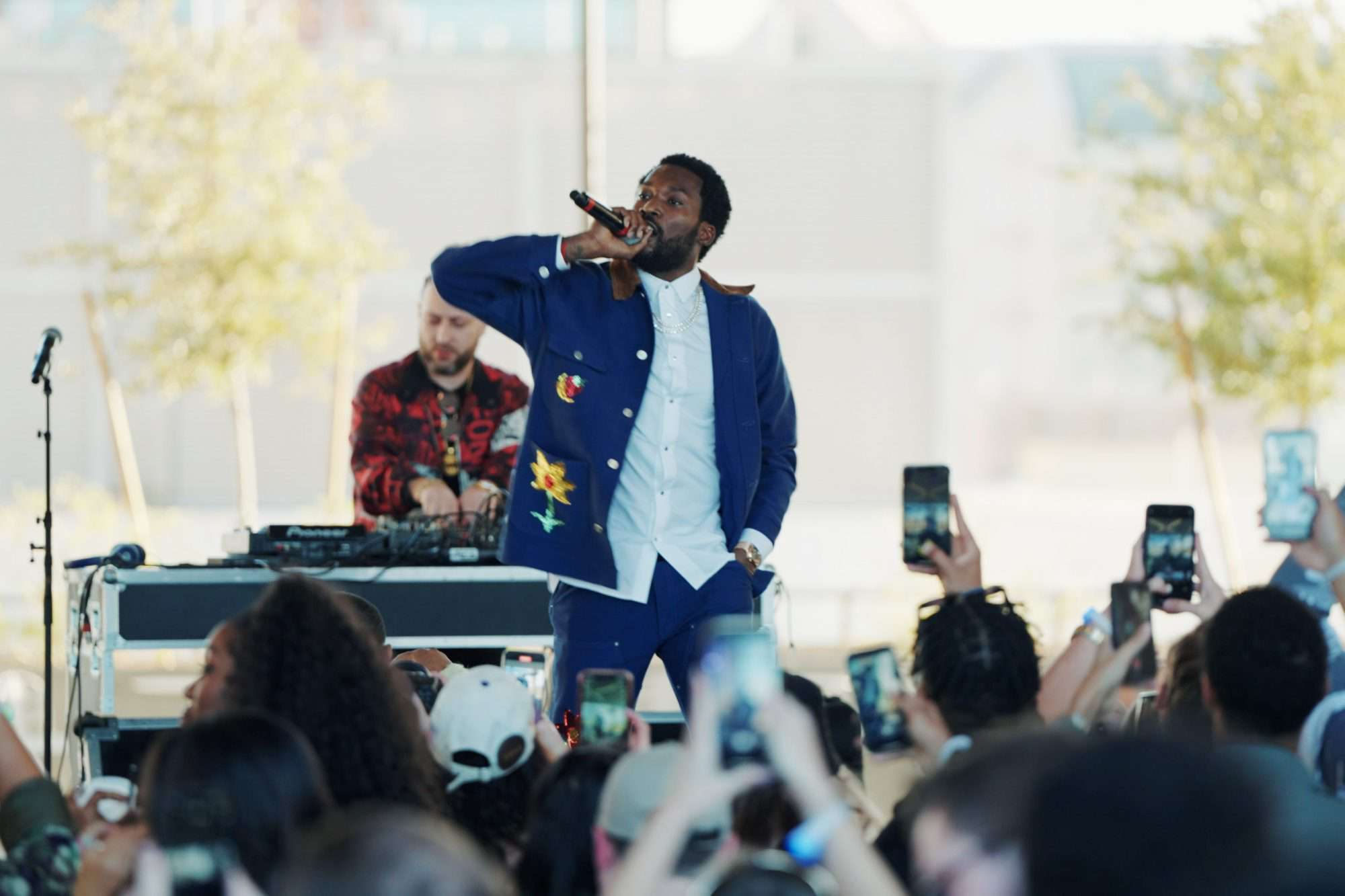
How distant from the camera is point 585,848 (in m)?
2.51

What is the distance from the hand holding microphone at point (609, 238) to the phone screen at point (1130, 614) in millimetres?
1554

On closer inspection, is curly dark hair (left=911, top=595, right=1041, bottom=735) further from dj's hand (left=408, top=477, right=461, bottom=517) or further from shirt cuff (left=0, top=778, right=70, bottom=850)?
dj's hand (left=408, top=477, right=461, bottom=517)

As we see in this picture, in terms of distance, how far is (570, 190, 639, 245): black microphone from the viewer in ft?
13.4

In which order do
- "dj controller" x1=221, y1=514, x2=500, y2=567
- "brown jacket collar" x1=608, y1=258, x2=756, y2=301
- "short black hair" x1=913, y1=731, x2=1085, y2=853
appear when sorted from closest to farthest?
"short black hair" x1=913, y1=731, x2=1085, y2=853
"brown jacket collar" x1=608, y1=258, x2=756, y2=301
"dj controller" x1=221, y1=514, x2=500, y2=567

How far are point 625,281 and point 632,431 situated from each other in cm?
37

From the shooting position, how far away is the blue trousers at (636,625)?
14.2 feet

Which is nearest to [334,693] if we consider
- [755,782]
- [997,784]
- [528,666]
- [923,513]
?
[755,782]

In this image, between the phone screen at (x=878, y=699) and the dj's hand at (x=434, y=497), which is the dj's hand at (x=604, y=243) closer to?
the dj's hand at (x=434, y=497)

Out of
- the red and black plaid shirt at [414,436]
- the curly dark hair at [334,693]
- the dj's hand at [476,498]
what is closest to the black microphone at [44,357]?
the red and black plaid shirt at [414,436]

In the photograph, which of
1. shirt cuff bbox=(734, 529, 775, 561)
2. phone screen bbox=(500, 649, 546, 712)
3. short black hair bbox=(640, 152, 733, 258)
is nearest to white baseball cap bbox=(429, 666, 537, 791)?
phone screen bbox=(500, 649, 546, 712)

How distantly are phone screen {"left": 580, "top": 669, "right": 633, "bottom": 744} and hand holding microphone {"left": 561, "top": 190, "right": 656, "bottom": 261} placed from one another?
142 centimetres

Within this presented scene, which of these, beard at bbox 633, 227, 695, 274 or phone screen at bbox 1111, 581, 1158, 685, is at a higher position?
beard at bbox 633, 227, 695, 274

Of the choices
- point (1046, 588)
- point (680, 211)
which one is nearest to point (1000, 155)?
point (1046, 588)

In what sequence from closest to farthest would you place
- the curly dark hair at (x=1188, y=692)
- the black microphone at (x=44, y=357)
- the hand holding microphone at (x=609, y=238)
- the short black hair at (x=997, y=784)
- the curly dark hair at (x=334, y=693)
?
the short black hair at (x=997, y=784)
the curly dark hair at (x=334, y=693)
the curly dark hair at (x=1188, y=692)
the hand holding microphone at (x=609, y=238)
the black microphone at (x=44, y=357)
